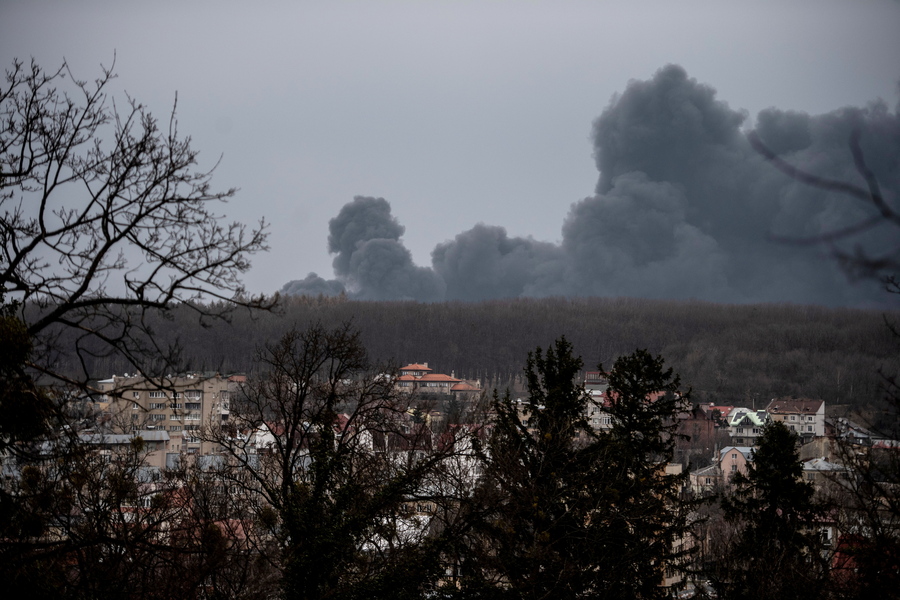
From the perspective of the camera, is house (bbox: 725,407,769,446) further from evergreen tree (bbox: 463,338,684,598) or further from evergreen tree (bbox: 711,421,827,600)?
evergreen tree (bbox: 463,338,684,598)

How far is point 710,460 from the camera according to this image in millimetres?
73062

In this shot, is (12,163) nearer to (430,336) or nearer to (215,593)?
(215,593)

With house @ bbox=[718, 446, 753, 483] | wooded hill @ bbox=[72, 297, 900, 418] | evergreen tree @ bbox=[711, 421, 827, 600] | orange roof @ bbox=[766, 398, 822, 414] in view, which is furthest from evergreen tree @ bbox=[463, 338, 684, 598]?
wooded hill @ bbox=[72, 297, 900, 418]

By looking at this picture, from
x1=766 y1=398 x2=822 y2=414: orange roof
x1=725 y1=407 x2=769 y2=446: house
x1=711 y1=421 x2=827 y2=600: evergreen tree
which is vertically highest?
x1=711 y1=421 x2=827 y2=600: evergreen tree

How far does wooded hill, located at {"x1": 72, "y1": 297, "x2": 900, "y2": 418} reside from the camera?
126m

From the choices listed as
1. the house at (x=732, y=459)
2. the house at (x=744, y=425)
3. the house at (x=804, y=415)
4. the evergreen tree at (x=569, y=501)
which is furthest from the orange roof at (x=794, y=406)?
the evergreen tree at (x=569, y=501)

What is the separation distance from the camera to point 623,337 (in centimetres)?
14962

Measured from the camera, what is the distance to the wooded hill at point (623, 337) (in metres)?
126

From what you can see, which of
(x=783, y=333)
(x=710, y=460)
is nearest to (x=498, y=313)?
(x=783, y=333)

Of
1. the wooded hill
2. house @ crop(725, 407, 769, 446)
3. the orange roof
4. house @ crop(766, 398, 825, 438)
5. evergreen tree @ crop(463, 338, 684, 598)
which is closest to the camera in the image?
evergreen tree @ crop(463, 338, 684, 598)

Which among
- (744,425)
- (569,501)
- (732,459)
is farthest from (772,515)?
(744,425)

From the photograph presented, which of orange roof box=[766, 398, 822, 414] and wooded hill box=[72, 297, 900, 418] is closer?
orange roof box=[766, 398, 822, 414]

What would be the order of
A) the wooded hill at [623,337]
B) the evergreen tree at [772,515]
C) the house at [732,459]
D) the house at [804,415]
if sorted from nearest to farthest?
the evergreen tree at [772,515] < the house at [732,459] < the house at [804,415] < the wooded hill at [623,337]

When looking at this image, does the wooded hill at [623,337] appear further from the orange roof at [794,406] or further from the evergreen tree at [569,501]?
the evergreen tree at [569,501]
